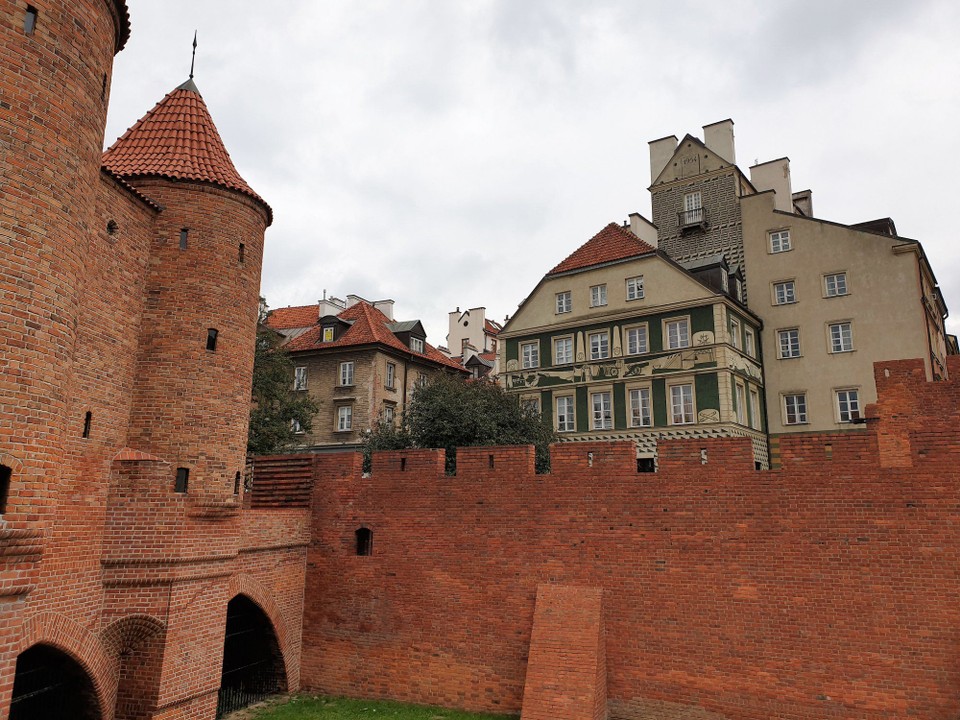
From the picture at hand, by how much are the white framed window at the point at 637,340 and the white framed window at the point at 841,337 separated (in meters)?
6.45

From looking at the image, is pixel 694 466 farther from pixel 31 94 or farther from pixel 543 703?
pixel 31 94

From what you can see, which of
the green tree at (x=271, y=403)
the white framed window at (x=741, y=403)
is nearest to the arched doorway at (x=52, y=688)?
the green tree at (x=271, y=403)

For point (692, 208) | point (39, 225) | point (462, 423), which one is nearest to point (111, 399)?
point (39, 225)

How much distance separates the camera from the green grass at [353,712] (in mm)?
11539

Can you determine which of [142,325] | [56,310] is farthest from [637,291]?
[56,310]

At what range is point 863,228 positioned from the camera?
25.5 metres

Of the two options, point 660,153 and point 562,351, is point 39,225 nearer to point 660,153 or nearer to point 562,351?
point 562,351

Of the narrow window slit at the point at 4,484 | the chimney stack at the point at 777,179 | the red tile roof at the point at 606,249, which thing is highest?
the chimney stack at the point at 777,179

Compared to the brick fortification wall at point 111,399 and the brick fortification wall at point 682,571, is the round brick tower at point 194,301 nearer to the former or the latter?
the brick fortification wall at point 111,399

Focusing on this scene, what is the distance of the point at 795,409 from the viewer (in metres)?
25.1

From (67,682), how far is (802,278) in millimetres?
24445

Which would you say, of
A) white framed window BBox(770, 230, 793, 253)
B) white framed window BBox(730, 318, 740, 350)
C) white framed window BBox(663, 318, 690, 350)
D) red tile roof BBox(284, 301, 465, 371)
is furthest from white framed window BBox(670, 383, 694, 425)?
red tile roof BBox(284, 301, 465, 371)

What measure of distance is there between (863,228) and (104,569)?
26029mm

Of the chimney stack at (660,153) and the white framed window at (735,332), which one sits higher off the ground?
the chimney stack at (660,153)
